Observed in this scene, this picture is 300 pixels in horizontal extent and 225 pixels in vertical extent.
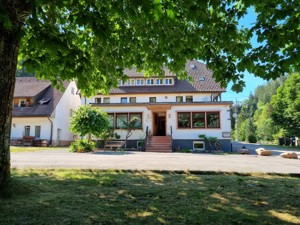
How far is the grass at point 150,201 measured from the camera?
379cm

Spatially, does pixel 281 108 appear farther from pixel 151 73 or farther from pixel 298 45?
pixel 298 45

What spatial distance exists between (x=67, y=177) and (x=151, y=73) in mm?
5133

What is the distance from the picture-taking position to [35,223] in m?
3.53

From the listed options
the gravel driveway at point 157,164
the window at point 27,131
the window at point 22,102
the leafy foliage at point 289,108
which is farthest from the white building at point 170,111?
the leafy foliage at point 289,108

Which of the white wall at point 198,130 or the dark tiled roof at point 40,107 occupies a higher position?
the dark tiled roof at point 40,107

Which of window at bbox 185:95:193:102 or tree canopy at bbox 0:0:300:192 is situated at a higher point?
window at bbox 185:95:193:102

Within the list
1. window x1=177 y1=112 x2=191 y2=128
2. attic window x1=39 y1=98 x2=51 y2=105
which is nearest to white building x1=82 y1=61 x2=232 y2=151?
window x1=177 y1=112 x2=191 y2=128

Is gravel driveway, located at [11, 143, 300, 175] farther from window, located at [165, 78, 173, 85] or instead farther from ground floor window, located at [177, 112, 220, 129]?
window, located at [165, 78, 173, 85]

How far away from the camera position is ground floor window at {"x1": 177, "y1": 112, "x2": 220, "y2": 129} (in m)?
25.3

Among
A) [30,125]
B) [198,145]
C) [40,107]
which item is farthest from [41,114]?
[198,145]

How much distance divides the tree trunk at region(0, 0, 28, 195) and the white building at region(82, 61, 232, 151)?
63.0ft

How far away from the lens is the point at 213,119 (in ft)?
83.3

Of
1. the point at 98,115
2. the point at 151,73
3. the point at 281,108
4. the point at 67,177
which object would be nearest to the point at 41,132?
the point at 98,115

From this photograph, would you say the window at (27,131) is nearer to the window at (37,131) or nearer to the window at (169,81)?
the window at (37,131)
